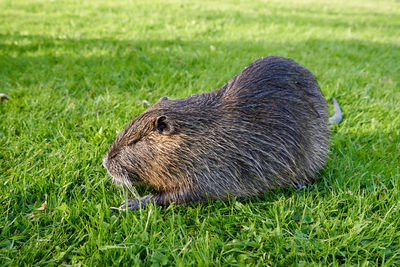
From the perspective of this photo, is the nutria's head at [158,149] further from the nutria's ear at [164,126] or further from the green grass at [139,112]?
the green grass at [139,112]

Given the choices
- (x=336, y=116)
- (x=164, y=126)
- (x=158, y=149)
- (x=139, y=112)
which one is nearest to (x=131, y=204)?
(x=158, y=149)

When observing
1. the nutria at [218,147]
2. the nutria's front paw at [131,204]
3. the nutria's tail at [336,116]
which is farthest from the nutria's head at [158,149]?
the nutria's tail at [336,116]

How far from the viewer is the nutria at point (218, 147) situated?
217cm

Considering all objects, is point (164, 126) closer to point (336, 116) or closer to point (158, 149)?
point (158, 149)

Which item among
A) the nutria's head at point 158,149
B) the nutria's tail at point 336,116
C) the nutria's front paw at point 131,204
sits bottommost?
the nutria's front paw at point 131,204

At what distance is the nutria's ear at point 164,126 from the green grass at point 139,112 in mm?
562

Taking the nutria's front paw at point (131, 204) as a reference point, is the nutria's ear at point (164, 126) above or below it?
above

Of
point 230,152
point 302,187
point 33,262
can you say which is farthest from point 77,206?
point 302,187

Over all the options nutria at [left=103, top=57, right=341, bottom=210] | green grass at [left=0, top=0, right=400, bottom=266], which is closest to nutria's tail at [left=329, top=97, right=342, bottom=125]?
green grass at [left=0, top=0, right=400, bottom=266]

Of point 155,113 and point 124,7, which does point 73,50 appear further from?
point 124,7

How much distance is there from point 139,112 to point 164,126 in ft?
4.13

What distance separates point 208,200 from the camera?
7.14ft

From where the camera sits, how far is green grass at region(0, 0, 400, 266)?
1.78 m

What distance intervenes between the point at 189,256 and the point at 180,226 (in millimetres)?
242
